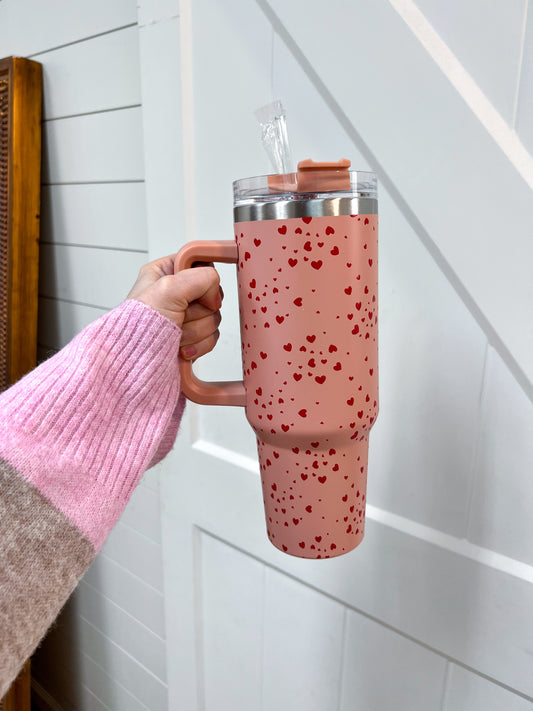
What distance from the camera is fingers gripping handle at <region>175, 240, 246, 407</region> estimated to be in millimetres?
512

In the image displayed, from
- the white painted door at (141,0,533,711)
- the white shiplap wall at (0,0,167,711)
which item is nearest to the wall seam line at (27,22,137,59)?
the white shiplap wall at (0,0,167,711)

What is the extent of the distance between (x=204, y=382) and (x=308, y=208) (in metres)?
0.20

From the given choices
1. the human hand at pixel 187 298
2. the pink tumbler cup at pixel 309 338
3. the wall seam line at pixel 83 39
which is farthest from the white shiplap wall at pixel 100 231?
the pink tumbler cup at pixel 309 338

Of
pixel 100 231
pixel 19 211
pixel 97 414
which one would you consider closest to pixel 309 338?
pixel 97 414

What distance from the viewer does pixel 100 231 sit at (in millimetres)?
1141

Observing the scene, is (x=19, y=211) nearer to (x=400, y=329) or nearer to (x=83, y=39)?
(x=83, y=39)

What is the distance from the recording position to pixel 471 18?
0.53m

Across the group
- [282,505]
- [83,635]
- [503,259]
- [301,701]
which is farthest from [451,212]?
[83,635]

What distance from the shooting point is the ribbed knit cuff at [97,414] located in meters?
0.51

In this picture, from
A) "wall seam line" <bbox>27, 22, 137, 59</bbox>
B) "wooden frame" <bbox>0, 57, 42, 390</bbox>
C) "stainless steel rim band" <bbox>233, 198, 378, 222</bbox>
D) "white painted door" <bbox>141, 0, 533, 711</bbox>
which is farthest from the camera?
"wooden frame" <bbox>0, 57, 42, 390</bbox>

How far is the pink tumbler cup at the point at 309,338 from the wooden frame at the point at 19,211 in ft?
2.72

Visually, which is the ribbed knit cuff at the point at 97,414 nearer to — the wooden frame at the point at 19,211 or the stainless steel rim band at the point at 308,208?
the stainless steel rim band at the point at 308,208

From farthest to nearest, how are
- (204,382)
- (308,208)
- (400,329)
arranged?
(400,329) < (204,382) < (308,208)

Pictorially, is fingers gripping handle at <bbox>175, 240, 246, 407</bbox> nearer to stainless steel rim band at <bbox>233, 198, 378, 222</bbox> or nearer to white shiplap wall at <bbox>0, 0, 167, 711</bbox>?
stainless steel rim band at <bbox>233, 198, 378, 222</bbox>
